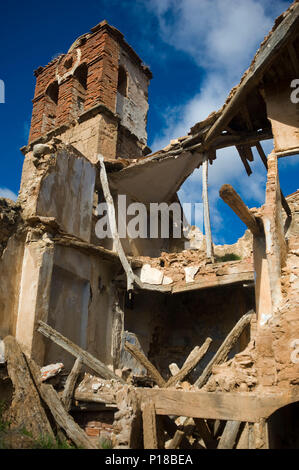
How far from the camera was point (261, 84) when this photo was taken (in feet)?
28.6

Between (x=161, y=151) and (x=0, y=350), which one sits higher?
(x=161, y=151)

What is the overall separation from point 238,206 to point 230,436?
3.17 m

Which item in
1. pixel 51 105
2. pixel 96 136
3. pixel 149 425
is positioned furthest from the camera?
pixel 51 105

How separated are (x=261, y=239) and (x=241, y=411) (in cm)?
319

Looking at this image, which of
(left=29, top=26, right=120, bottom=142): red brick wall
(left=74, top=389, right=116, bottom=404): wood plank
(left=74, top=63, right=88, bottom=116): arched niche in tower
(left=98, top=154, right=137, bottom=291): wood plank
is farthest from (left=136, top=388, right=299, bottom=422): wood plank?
(left=74, top=63, right=88, bottom=116): arched niche in tower

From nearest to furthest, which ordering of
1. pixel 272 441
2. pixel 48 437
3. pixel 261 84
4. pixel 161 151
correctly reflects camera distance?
pixel 272 441
pixel 48 437
pixel 261 84
pixel 161 151

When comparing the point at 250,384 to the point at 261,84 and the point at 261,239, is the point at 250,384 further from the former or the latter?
the point at 261,84

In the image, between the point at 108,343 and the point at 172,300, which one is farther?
the point at 172,300

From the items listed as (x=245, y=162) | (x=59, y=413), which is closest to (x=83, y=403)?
(x=59, y=413)

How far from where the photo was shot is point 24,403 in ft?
22.6

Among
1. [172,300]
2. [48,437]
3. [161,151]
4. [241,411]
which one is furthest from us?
[172,300]

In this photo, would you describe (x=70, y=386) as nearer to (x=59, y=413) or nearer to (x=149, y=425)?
(x=59, y=413)

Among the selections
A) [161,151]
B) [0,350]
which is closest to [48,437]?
[0,350]

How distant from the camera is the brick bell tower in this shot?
1308cm
